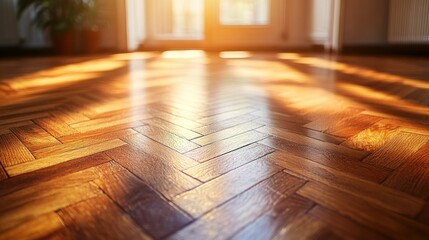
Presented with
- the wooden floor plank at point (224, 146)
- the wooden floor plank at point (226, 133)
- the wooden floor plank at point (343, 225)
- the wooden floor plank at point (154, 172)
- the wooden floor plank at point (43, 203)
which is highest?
the wooden floor plank at point (226, 133)

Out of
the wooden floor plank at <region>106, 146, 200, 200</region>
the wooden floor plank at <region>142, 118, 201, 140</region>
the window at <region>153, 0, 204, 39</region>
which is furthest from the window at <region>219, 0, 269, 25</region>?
the wooden floor plank at <region>106, 146, 200, 200</region>

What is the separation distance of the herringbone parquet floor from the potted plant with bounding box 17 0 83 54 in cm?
192

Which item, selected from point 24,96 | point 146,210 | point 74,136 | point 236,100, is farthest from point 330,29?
point 146,210

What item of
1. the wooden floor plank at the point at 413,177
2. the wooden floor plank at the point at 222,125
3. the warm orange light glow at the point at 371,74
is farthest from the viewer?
the warm orange light glow at the point at 371,74

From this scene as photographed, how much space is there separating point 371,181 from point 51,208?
502 mm

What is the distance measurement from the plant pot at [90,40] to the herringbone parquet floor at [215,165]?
1997mm

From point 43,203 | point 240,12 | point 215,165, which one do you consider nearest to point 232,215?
point 215,165

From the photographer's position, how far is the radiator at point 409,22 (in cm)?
286

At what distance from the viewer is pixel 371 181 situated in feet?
1.92

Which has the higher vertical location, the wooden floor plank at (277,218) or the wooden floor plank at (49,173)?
the wooden floor plank at (49,173)

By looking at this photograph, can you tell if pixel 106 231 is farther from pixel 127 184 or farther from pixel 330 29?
pixel 330 29

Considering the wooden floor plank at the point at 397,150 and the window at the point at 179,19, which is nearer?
the wooden floor plank at the point at 397,150

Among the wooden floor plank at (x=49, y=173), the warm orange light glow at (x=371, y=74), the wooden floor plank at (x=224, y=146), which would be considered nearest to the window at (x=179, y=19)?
the warm orange light glow at (x=371, y=74)

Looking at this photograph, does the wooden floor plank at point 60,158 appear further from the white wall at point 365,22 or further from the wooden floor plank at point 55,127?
the white wall at point 365,22
